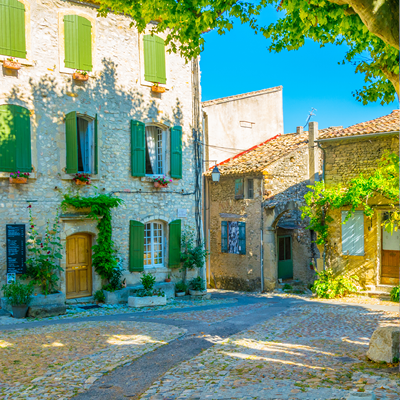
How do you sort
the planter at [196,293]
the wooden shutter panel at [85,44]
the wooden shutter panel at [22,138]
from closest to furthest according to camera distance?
the wooden shutter panel at [22,138] → the wooden shutter panel at [85,44] → the planter at [196,293]

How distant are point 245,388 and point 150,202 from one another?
8827 millimetres

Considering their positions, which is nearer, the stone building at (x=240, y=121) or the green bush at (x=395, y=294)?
the green bush at (x=395, y=294)

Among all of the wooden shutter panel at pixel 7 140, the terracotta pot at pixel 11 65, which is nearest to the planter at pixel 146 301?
the wooden shutter panel at pixel 7 140

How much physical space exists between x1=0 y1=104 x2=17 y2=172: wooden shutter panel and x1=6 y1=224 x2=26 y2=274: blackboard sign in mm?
1495

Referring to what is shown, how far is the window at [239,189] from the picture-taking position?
18.4 metres

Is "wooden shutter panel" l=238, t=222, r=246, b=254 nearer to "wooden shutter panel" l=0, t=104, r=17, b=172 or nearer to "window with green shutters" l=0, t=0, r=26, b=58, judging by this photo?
"wooden shutter panel" l=0, t=104, r=17, b=172

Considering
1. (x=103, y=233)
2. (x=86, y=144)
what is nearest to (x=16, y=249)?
(x=103, y=233)

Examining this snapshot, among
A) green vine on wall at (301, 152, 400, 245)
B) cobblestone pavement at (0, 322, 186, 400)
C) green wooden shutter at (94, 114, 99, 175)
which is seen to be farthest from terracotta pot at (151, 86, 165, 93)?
cobblestone pavement at (0, 322, 186, 400)

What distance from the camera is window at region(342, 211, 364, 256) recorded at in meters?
14.4

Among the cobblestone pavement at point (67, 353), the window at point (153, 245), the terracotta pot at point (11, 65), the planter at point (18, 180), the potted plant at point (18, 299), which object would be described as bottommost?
the cobblestone pavement at point (67, 353)

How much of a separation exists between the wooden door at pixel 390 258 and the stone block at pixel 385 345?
28.4ft

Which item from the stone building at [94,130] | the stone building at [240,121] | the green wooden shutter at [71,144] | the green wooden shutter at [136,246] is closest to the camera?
the stone building at [94,130]

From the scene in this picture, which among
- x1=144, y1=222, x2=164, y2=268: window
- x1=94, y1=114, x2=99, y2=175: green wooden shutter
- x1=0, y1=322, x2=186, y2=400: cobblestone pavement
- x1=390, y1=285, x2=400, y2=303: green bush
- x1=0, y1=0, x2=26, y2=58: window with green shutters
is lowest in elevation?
x1=390, y1=285, x2=400, y2=303: green bush

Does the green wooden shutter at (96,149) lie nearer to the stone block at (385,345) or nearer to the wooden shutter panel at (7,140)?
the wooden shutter panel at (7,140)
